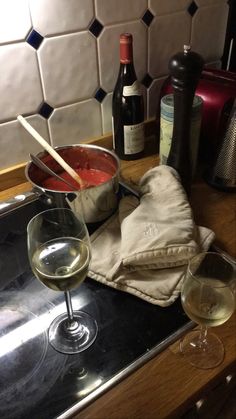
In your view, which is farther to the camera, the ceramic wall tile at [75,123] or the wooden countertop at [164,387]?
the ceramic wall tile at [75,123]

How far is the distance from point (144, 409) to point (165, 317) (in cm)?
13

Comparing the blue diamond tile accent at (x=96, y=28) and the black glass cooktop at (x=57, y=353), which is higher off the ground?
the blue diamond tile accent at (x=96, y=28)

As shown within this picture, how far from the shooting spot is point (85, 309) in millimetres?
605

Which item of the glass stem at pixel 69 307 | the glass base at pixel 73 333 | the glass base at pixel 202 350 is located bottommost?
the glass base at pixel 73 333

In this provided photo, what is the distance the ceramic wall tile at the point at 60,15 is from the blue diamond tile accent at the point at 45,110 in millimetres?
132

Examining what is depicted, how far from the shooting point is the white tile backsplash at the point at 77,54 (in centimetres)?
74

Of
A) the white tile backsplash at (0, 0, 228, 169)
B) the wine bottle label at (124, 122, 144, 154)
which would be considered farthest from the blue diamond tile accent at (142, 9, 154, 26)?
the wine bottle label at (124, 122, 144, 154)

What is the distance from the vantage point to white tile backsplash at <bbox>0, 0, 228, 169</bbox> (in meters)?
0.74

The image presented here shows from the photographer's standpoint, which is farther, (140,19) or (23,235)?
→ (140,19)

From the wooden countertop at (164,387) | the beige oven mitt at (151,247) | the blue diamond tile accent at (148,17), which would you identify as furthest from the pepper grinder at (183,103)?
the wooden countertop at (164,387)

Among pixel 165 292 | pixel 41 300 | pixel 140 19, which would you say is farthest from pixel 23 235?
pixel 140 19

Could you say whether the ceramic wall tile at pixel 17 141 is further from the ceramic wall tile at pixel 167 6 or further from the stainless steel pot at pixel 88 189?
the ceramic wall tile at pixel 167 6

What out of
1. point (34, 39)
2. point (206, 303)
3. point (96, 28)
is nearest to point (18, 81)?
point (34, 39)

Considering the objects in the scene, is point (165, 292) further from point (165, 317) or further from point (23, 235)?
point (23, 235)
